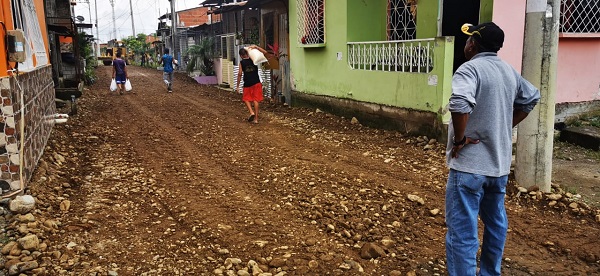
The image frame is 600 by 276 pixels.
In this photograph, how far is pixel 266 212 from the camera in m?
4.34

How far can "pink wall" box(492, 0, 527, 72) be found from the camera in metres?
6.82

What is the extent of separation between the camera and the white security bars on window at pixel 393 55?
7074 mm

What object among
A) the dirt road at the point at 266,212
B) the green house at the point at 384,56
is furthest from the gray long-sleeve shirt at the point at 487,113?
the green house at the point at 384,56

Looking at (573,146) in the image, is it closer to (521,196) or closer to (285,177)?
(521,196)

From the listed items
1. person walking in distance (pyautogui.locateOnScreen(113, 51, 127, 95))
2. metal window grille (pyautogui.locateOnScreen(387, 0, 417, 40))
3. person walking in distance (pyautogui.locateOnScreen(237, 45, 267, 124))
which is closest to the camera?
metal window grille (pyautogui.locateOnScreen(387, 0, 417, 40))

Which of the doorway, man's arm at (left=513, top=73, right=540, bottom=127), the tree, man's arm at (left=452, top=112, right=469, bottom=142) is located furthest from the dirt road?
the tree

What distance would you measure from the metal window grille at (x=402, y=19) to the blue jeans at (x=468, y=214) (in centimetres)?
627

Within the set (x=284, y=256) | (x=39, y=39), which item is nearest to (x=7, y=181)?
(x=284, y=256)

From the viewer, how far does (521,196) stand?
4.71 meters

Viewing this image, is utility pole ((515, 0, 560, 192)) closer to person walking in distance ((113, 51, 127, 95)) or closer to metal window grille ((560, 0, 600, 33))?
metal window grille ((560, 0, 600, 33))

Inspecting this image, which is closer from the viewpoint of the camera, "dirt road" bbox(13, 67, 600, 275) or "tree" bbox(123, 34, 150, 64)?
"dirt road" bbox(13, 67, 600, 275)

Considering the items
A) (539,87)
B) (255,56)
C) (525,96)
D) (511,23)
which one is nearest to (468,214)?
(525,96)

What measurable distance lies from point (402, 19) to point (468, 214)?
22.7 feet

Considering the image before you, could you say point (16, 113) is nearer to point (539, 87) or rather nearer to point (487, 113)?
point (487, 113)
